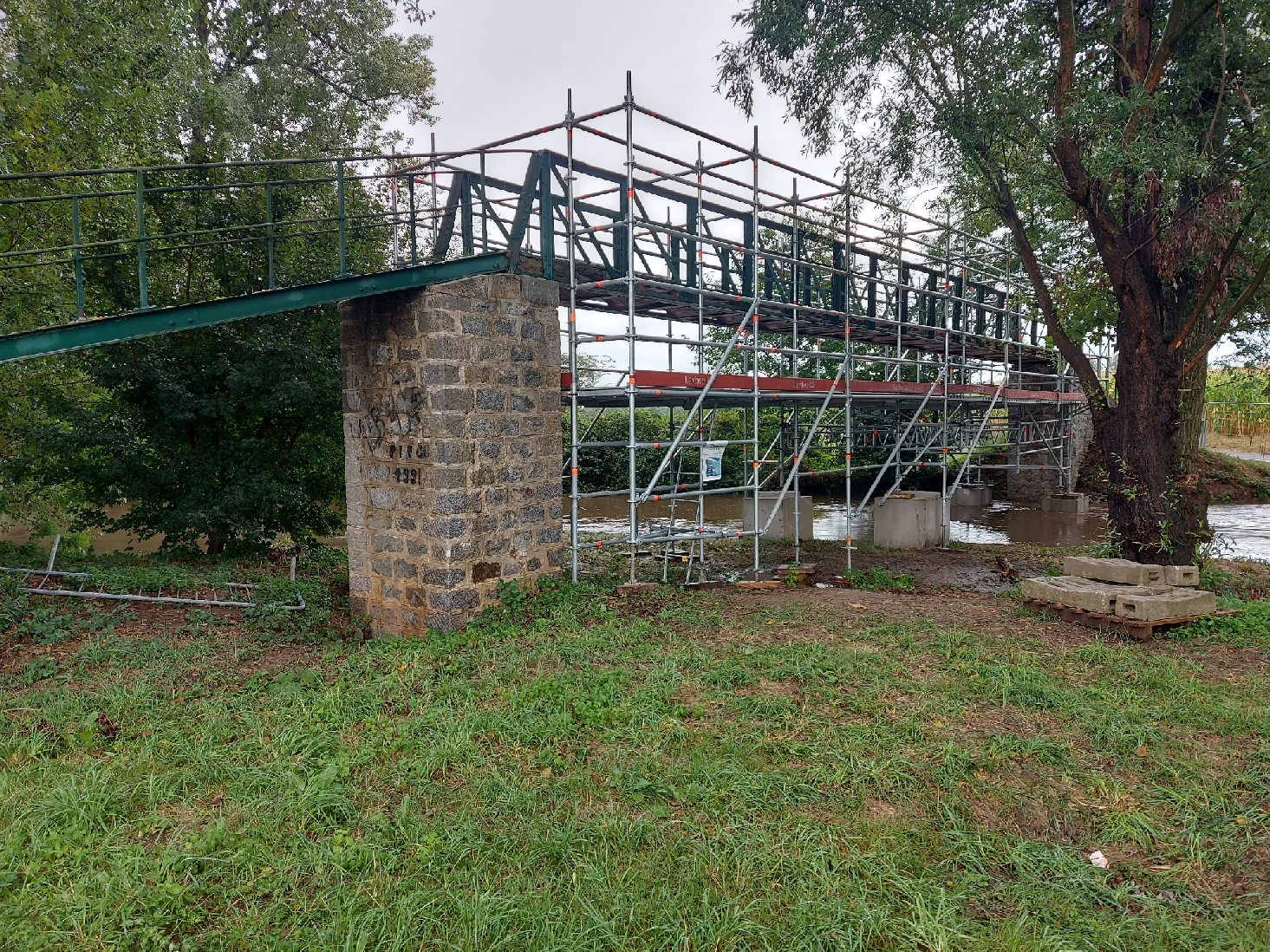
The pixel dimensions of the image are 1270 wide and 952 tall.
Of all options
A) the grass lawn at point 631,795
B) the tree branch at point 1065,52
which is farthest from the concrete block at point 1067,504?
the grass lawn at point 631,795

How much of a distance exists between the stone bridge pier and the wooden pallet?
511cm

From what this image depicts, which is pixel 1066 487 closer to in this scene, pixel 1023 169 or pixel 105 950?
pixel 1023 169

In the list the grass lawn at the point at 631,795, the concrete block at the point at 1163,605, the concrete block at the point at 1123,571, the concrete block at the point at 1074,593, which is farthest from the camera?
the concrete block at the point at 1123,571

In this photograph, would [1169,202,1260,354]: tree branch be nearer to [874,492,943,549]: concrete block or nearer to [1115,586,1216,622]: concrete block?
[1115,586,1216,622]: concrete block

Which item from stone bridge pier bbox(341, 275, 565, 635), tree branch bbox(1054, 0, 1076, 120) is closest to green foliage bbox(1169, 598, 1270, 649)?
tree branch bbox(1054, 0, 1076, 120)

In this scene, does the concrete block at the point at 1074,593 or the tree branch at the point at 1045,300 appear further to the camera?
the tree branch at the point at 1045,300

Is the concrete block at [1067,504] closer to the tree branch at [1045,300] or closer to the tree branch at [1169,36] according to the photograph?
the tree branch at [1045,300]

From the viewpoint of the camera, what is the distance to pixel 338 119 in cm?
1661

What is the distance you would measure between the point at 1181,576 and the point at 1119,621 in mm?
1310

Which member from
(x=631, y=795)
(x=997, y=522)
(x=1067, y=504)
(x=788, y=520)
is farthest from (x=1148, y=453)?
(x=1067, y=504)

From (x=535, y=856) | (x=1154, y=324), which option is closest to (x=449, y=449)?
(x=535, y=856)

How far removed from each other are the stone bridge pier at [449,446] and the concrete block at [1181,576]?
6255 mm

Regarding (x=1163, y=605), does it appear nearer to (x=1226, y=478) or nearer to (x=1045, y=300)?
(x=1045, y=300)

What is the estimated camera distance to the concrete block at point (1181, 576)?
7.72 meters
